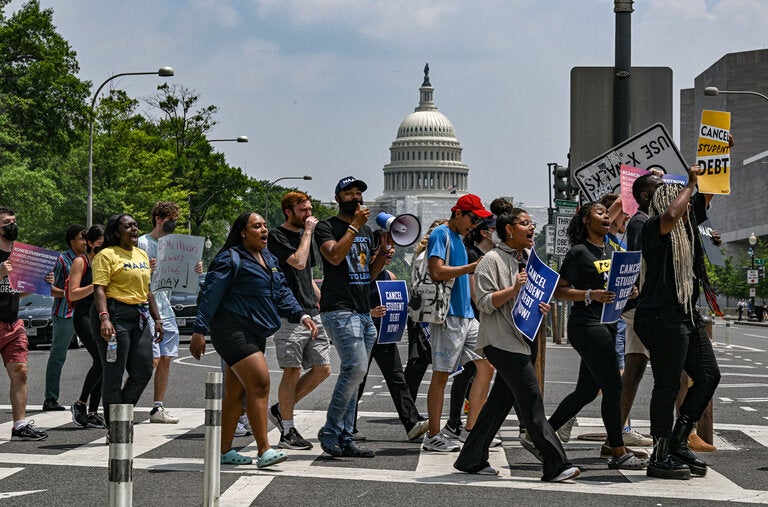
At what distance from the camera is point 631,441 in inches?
395

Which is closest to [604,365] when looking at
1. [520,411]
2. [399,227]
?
[520,411]

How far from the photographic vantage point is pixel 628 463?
8.70 metres

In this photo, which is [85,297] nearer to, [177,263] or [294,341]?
[177,263]

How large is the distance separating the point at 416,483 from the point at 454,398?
2169 millimetres

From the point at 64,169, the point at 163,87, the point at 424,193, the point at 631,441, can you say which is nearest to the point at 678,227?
the point at 631,441

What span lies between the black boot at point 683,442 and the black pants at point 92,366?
15.6 ft

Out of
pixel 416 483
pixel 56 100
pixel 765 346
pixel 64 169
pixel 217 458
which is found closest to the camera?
pixel 217 458

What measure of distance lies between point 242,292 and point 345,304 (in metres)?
0.95

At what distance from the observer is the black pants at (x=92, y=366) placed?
Answer: 442 inches

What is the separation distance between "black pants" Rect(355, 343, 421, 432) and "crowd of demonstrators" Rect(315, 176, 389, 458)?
1108 mm

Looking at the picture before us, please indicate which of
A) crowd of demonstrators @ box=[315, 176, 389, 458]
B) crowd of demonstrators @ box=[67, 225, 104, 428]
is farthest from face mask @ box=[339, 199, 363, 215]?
crowd of demonstrators @ box=[67, 225, 104, 428]

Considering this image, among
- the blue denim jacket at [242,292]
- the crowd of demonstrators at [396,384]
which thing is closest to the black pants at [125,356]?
the blue denim jacket at [242,292]

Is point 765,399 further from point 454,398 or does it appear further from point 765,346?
point 765,346

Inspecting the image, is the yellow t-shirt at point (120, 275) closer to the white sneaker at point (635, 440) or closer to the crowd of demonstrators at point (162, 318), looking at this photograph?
the crowd of demonstrators at point (162, 318)
